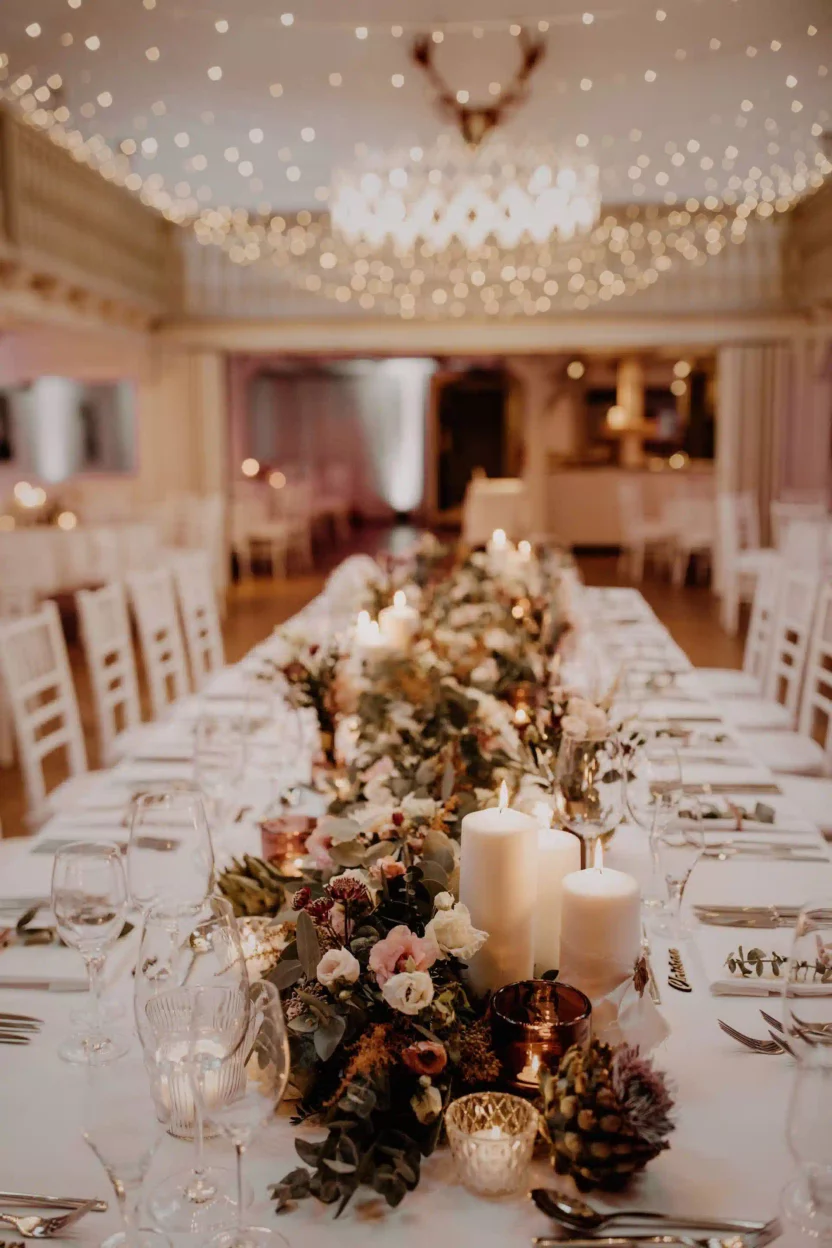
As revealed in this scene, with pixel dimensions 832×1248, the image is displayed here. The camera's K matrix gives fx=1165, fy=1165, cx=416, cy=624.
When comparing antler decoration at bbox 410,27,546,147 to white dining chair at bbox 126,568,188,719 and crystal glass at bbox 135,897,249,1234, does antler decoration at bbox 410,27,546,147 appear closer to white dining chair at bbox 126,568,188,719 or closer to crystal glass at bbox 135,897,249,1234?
white dining chair at bbox 126,568,188,719

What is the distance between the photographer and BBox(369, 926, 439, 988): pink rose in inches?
50.0

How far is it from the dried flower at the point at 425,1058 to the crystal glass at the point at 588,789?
54 centimetres

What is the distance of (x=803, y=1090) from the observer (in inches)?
43.0

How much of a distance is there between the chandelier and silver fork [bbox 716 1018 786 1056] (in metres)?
5.43

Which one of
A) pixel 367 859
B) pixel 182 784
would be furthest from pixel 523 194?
pixel 367 859

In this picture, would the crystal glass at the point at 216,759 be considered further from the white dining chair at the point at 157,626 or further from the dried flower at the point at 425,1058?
the white dining chair at the point at 157,626

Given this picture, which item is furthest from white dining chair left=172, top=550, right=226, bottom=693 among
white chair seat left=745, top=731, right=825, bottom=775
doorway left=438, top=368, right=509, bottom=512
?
doorway left=438, top=368, right=509, bottom=512

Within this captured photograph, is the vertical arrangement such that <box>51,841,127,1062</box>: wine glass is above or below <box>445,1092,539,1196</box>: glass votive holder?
above

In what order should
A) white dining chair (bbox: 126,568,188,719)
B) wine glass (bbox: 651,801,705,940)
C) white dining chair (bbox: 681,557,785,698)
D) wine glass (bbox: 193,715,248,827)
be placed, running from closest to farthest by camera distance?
wine glass (bbox: 651,801,705,940) → wine glass (bbox: 193,715,248,827) → white dining chair (bbox: 126,568,188,719) → white dining chair (bbox: 681,557,785,698)

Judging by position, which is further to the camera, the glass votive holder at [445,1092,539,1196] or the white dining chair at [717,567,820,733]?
the white dining chair at [717,567,820,733]

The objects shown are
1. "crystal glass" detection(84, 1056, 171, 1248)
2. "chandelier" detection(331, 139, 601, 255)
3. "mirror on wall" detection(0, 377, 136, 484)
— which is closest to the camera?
"crystal glass" detection(84, 1056, 171, 1248)

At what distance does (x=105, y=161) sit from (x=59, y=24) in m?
3.01

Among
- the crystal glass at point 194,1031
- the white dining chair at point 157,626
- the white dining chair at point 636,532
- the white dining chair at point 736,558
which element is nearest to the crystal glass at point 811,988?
the crystal glass at point 194,1031

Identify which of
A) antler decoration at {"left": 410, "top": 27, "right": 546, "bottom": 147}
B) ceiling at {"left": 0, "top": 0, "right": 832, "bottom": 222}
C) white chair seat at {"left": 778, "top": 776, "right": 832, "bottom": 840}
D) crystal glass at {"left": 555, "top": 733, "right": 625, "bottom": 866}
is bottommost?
white chair seat at {"left": 778, "top": 776, "right": 832, "bottom": 840}
